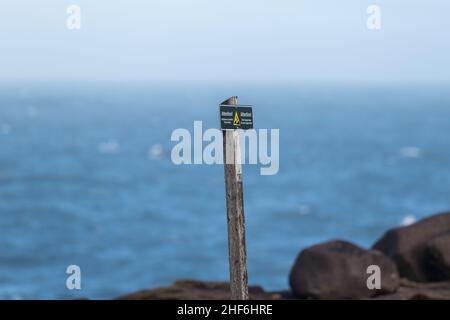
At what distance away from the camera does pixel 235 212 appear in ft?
44.0

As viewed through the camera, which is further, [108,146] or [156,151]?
[108,146]

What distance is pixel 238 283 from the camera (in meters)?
13.4

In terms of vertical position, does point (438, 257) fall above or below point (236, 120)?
below

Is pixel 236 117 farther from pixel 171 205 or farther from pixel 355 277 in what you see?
pixel 171 205

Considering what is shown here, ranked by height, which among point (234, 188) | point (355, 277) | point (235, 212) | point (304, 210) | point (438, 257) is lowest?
point (355, 277)

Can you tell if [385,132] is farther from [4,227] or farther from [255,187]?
[4,227]

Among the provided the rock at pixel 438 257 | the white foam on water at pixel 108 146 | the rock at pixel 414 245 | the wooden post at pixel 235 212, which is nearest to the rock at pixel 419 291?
the rock at pixel 438 257

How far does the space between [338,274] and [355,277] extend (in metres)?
0.35

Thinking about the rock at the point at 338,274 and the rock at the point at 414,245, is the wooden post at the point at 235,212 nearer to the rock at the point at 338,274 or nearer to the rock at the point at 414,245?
the rock at the point at 338,274

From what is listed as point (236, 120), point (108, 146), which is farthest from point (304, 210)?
point (236, 120)

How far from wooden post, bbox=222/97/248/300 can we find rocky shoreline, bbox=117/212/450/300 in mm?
6556

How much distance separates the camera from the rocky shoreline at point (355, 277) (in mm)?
20203

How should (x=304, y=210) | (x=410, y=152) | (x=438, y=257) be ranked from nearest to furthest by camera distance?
(x=438, y=257) < (x=304, y=210) < (x=410, y=152)

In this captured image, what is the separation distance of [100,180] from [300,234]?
41533 mm
